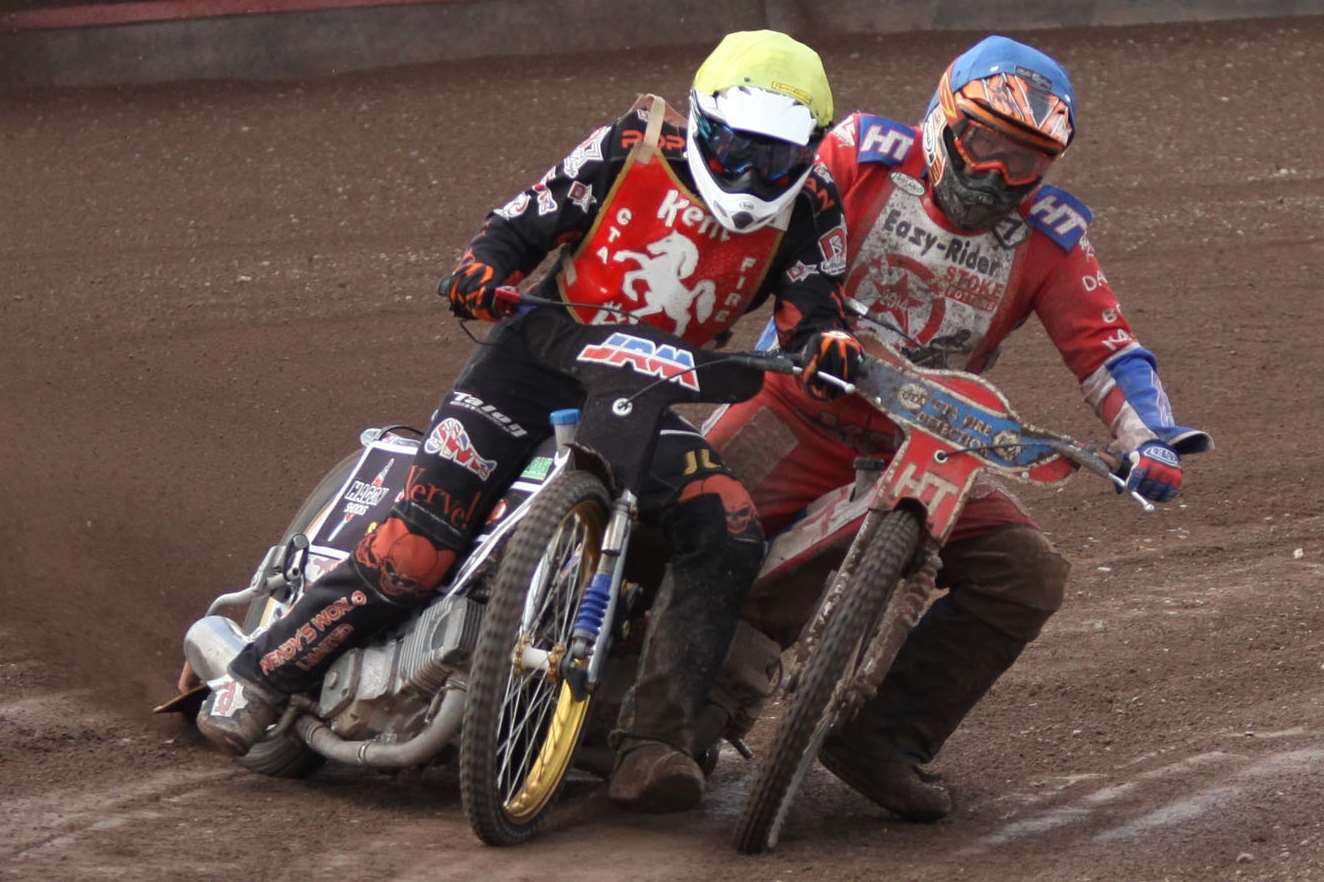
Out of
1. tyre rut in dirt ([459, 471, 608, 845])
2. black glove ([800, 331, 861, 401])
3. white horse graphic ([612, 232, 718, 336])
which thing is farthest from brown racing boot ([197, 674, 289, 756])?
black glove ([800, 331, 861, 401])

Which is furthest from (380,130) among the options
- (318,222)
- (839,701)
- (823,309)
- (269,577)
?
(839,701)

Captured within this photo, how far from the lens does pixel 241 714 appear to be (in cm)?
571

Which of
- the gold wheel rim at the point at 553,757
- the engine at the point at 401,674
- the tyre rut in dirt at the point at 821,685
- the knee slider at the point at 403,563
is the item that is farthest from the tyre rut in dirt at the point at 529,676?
the tyre rut in dirt at the point at 821,685

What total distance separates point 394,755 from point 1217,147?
295 inches

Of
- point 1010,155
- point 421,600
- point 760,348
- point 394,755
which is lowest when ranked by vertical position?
point 394,755

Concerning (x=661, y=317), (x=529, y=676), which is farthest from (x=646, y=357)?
(x=529, y=676)

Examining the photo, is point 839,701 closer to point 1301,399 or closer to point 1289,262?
point 1301,399

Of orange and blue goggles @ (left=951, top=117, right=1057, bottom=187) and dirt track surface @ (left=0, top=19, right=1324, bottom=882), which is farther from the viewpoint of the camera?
orange and blue goggles @ (left=951, top=117, right=1057, bottom=187)

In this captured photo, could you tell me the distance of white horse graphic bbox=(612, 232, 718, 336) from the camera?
5355 millimetres

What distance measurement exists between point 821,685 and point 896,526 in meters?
0.46

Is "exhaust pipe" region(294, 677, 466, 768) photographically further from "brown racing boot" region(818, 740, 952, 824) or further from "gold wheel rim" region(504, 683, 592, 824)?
"brown racing boot" region(818, 740, 952, 824)

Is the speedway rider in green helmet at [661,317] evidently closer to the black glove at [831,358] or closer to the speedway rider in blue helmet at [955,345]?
the black glove at [831,358]

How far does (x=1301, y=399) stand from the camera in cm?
902

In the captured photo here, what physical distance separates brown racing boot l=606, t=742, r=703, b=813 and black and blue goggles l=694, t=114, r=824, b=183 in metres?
1.44
